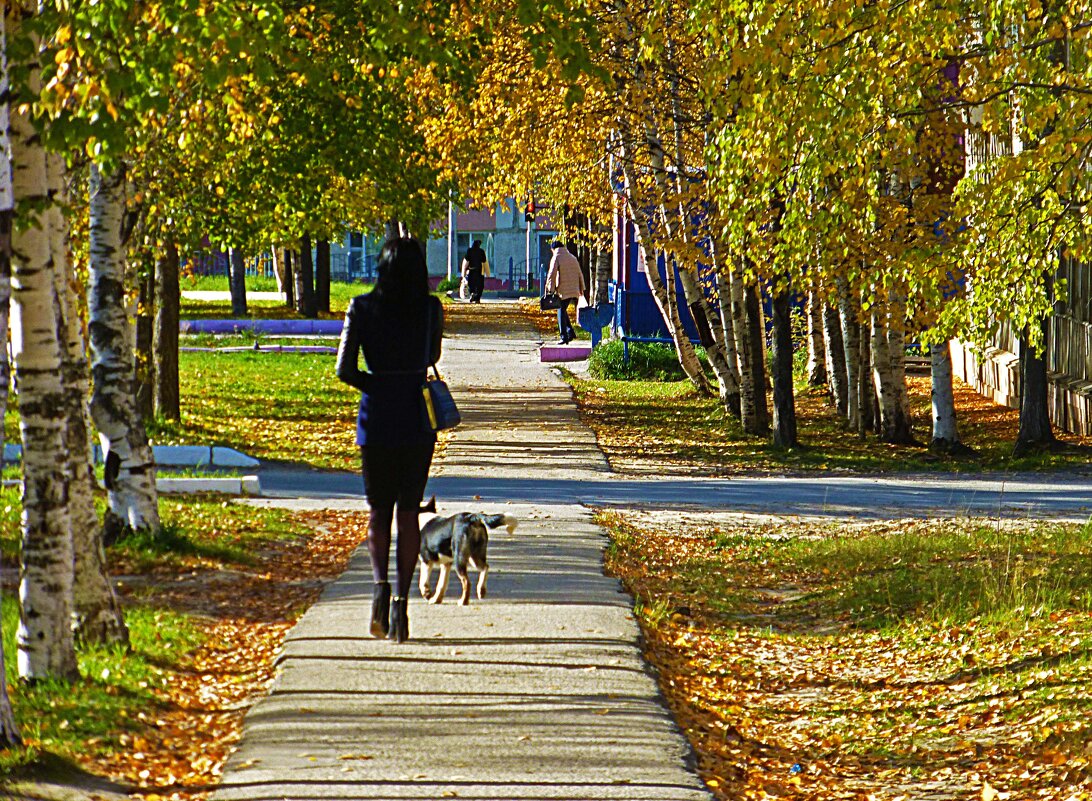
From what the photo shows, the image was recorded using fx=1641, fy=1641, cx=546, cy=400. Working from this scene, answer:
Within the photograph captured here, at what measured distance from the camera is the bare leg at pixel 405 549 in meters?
7.77

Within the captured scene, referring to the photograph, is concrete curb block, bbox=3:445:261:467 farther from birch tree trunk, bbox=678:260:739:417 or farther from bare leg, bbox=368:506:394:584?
bare leg, bbox=368:506:394:584

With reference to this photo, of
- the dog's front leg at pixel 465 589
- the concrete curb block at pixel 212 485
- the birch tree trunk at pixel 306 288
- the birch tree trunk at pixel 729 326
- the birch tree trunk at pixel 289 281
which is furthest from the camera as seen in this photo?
the birch tree trunk at pixel 289 281

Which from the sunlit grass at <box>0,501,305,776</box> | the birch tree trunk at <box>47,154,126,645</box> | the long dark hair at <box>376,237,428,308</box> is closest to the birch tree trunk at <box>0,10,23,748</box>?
the sunlit grass at <box>0,501,305,776</box>

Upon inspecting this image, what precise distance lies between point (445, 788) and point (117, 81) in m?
2.66

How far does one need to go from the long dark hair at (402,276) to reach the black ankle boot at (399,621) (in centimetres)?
140

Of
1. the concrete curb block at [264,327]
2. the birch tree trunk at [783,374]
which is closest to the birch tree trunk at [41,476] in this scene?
the birch tree trunk at [783,374]

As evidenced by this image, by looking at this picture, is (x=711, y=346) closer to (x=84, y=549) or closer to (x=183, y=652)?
(x=183, y=652)

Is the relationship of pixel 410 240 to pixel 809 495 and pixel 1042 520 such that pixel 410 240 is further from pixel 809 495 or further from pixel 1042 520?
pixel 809 495

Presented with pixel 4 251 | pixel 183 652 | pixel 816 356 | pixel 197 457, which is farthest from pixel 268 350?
pixel 4 251

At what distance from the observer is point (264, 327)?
1609 inches

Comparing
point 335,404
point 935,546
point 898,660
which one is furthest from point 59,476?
point 335,404

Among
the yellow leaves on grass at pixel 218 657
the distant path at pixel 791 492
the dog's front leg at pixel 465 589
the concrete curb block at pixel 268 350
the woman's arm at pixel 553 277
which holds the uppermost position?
the woman's arm at pixel 553 277

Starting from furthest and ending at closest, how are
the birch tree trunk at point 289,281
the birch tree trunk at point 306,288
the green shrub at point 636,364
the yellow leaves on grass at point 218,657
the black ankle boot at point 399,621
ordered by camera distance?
the birch tree trunk at point 289,281 → the birch tree trunk at point 306,288 → the green shrub at point 636,364 → the black ankle boot at point 399,621 → the yellow leaves on grass at point 218,657

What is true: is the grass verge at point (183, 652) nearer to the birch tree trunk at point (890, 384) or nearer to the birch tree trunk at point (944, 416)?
the birch tree trunk at point (890, 384)
